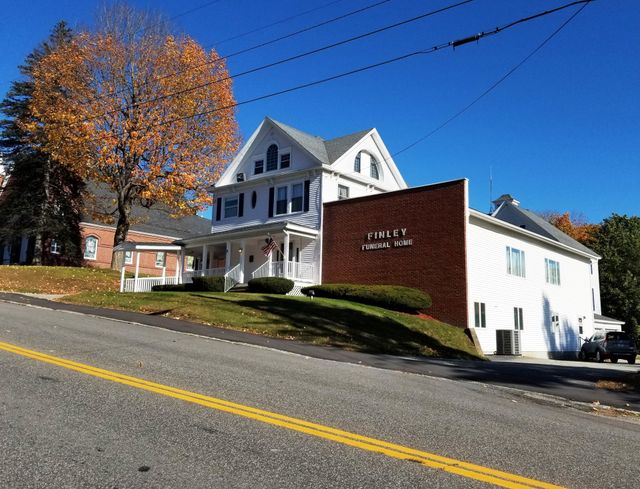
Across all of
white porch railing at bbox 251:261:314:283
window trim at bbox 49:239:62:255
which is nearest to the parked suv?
white porch railing at bbox 251:261:314:283

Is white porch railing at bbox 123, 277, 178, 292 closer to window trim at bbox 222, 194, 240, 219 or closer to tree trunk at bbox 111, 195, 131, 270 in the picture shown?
tree trunk at bbox 111, 195, 131, 270

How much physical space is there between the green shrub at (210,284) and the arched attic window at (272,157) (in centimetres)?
863

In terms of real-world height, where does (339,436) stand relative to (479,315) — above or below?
below

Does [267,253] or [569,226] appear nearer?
[267,253]

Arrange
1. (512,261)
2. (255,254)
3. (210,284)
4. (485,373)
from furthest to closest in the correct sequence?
(255,254), (512,261), (210,284), (485,373)

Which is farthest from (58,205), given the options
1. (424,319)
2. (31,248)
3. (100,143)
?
(424,319)

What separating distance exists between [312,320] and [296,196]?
13.8 metres

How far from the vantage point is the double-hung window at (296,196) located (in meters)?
31.5

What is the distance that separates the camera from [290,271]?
2845cm

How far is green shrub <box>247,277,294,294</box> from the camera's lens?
26.0m

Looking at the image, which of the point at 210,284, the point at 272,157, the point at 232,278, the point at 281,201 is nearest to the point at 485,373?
the point at 210,284

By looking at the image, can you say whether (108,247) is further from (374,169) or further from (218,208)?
(374,169)

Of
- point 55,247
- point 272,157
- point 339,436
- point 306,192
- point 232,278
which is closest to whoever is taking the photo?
point 339,436

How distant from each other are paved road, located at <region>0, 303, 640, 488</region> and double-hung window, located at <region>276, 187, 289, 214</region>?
2273 cm
